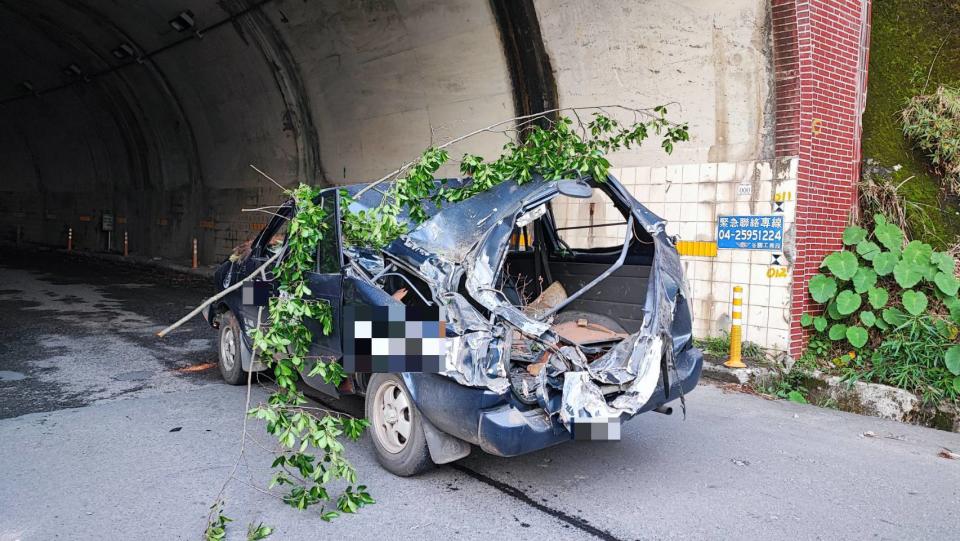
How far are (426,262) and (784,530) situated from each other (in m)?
2.65

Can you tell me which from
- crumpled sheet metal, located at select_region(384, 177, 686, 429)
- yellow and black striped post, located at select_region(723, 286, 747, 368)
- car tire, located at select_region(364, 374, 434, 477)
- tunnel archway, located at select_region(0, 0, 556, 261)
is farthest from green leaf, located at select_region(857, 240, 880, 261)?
car tire, located at select_region(364, 374, 434, 477)

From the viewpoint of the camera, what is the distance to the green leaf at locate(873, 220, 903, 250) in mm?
7691

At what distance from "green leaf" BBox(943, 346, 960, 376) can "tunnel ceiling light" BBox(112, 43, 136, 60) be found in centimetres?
1890

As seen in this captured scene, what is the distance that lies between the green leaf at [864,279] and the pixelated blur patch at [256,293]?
614cm

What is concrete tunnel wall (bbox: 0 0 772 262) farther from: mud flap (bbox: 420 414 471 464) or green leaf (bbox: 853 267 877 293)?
mud flap (bbox: 420 414 471 464)

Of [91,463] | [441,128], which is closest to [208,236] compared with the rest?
[441,128]

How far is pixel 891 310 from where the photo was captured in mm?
7340

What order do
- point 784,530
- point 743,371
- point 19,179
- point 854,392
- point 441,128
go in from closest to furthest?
point 784,530
point 854,392
point 743,371
point 441,128
point 19,179

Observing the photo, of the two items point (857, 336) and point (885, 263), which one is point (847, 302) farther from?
point (885, 263)

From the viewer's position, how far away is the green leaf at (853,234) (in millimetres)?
8055

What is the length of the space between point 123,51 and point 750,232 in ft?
56.5

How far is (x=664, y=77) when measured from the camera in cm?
884

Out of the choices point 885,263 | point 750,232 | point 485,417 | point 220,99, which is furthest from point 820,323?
point 220,99

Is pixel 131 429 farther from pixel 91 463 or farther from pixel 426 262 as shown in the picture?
pixel 426 262
